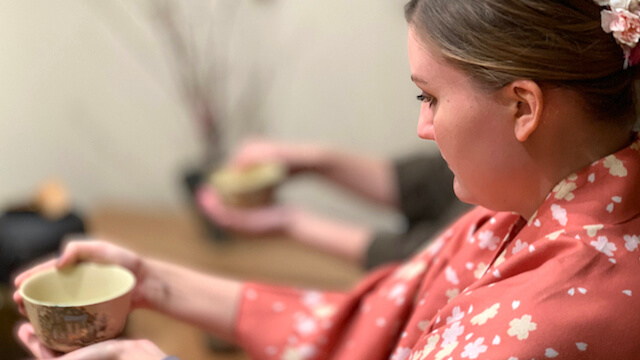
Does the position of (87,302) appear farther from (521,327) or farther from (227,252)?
(227,252)

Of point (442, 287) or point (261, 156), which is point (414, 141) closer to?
point (261, 156)

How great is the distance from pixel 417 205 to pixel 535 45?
88cm

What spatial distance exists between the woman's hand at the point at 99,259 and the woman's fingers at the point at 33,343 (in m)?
0.02

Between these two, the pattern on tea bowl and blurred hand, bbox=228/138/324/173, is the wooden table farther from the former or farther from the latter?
the pattern on tea bowl

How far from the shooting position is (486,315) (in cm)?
58

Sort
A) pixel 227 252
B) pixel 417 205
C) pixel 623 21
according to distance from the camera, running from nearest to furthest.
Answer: pixel 623 21
pixel 417 205
pixel 227 252

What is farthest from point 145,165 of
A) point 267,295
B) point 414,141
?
point 267,295

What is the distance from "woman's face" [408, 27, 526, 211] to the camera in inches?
22.9

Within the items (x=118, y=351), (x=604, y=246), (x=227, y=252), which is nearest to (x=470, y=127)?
(x=604, y=246)

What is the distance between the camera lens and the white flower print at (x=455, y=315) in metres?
0.61

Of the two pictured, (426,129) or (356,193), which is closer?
(426,129)

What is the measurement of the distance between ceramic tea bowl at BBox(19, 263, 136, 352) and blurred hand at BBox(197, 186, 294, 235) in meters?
0.72

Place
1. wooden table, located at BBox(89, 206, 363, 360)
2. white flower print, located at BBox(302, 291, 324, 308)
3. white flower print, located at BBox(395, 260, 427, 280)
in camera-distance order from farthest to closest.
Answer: wooden table, located at BBox(89, 206, 363, 360) < white flower print, located at BBox(302, 291, 324, 308) < white flower print, located at BBox(395, 260, 427, 280)

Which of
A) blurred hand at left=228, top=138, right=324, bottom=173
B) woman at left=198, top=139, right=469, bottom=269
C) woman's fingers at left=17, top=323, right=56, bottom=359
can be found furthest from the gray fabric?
woman's fingers at left=17, top=323, right=56, bottom=359
